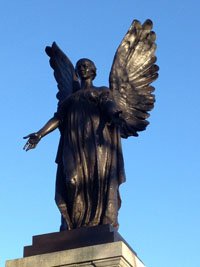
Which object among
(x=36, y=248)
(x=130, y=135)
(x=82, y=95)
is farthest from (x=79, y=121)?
(x=36, y=248)

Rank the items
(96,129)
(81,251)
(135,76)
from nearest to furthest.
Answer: (81,251)
(96,129)
(135,76)

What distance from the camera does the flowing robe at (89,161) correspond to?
32.6 ft

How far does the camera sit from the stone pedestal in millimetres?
8891

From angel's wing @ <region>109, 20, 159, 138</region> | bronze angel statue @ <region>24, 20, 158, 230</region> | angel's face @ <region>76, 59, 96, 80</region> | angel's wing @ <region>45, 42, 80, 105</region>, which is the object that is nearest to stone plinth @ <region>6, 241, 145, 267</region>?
bronze angel statue @ <region>24, 20, 158, 230</region>

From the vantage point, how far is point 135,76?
1180cm

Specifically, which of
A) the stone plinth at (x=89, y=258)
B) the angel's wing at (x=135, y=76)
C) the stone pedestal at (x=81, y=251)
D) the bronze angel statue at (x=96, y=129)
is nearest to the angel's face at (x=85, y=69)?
the bronze angel statue at (x=96, y=129)

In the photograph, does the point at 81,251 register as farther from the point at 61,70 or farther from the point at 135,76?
the point at 61,70

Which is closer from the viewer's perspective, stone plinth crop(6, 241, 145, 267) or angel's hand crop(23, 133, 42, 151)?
stone plinth crop(6, 241, 145, 267)

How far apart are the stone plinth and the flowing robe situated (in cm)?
71

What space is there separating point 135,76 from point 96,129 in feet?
5.67

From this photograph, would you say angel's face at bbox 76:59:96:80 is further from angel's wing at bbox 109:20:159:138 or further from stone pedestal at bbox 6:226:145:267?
stone pedestal at bbox 6:226:145:267

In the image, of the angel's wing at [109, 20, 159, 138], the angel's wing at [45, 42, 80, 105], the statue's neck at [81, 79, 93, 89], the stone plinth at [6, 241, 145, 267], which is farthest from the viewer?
the angel's wing at [45, 42, 80, 105]

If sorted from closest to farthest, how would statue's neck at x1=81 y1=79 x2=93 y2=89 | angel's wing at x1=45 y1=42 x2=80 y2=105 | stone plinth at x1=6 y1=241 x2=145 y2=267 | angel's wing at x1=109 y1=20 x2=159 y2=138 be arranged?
stone plinth at x1=6 y1=241 x2=145 y2=267, statue's neck at x1=81 y1=79 x2=93 y2=89, angel's wing at x1=109 y1=20 x2=159 y2=138, angel's wing at x1=45 y1=42 x2=80 y2=105

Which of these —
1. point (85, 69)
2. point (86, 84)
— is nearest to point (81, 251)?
point (86, 84)
